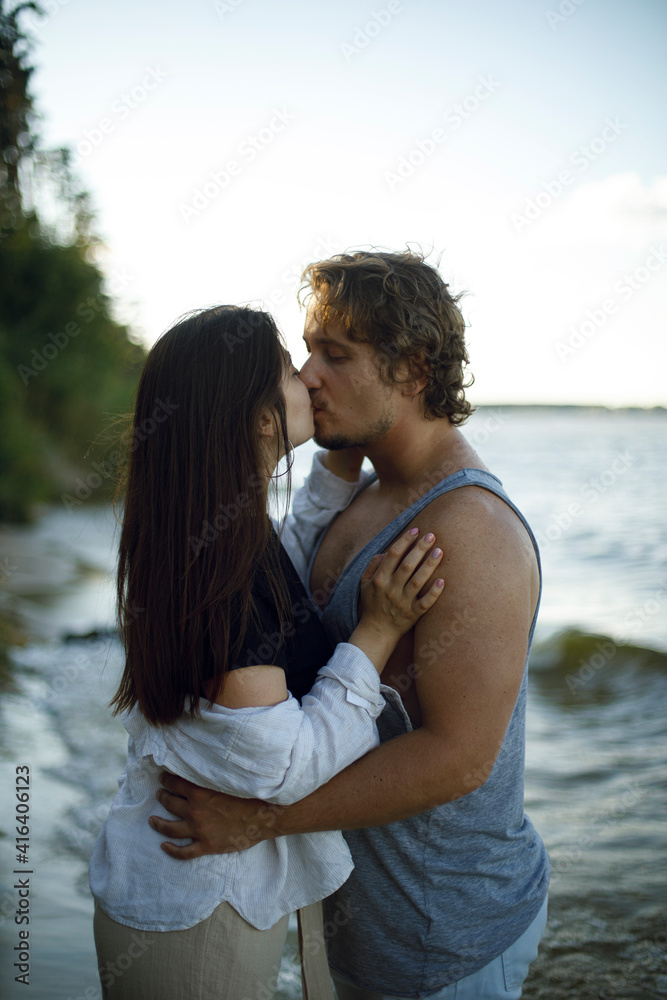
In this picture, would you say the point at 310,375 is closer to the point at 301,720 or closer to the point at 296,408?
the point at 296,408

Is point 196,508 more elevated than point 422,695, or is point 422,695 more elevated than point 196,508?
point 196,508

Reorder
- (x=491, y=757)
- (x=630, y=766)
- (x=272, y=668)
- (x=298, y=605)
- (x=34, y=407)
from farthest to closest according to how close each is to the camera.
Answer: (x=34, y=407), (x=630, y=766), (x=298, y=605), (x=491, y=757), (x=272, y=668)

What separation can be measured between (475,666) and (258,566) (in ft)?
1.89

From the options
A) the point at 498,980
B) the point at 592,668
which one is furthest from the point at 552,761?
the point at 498,980

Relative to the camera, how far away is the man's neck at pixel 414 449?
229 cm

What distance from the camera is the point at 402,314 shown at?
2.27 meters

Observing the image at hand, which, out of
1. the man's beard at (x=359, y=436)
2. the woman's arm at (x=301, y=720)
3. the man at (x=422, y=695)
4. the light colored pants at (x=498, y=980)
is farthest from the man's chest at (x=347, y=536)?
the light colored pants at (x=498, y=980)

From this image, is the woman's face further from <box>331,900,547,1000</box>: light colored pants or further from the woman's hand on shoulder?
<box>331,900,547,1000</box>: light colored pants

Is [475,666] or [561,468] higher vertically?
[475,666]

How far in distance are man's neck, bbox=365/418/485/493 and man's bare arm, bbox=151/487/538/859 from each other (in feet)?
1.67

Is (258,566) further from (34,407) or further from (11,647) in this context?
(34,407)

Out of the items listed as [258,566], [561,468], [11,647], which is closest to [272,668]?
[258,566]

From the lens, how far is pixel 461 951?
1.99 m

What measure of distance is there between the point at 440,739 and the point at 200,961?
2.46ft
